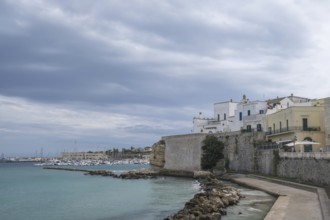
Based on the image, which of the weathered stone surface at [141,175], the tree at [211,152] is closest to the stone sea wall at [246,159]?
the tree at [211,152]

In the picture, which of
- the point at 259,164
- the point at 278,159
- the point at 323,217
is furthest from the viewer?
the point at 259,164

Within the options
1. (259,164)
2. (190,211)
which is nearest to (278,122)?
(259,164)

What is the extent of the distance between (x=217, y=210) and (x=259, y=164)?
769 inches

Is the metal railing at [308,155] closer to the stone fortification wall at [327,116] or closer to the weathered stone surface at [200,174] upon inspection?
the stone fortification wall at [327,116]

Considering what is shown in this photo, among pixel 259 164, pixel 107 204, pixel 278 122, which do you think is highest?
pixel 278 122

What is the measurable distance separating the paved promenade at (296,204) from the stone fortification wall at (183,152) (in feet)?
76.0

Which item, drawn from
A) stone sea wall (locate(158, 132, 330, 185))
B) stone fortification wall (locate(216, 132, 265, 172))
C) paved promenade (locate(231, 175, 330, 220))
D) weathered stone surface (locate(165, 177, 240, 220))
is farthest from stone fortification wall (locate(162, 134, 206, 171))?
weathered stone surface (locate(165, 177, 240, 220))

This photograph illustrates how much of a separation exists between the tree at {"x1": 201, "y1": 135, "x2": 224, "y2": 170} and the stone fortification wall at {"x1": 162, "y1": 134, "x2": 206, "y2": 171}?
47.6 inches

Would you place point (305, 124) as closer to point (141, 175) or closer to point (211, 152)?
point (211, 152)

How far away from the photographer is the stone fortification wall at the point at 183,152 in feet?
169

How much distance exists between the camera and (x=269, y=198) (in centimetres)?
2444

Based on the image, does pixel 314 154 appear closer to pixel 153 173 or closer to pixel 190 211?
pixel 190 211

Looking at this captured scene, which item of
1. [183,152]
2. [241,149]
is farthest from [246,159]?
[183,152]

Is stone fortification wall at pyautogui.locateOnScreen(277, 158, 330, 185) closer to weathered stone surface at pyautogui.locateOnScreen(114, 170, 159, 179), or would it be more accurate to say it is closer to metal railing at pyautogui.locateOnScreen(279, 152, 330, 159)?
metal railing at pyautogui.locateOnScreen(279, 152, 330, 159)
